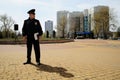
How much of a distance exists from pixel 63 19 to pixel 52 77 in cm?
8129

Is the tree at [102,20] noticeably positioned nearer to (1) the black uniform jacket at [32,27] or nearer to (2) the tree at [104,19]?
(2) the tree at [104,19]

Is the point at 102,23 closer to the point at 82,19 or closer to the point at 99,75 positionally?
the point at 82,19

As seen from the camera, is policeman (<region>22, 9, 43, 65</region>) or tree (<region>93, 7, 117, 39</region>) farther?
tree (<region>93, 7, 117, 39</region>)

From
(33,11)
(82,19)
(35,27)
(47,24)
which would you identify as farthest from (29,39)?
(47,24)

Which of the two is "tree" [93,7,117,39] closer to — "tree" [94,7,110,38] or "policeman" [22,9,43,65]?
"tree" [94,7,110,38]

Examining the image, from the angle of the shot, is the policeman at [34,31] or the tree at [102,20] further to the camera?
the tree at [102,20]

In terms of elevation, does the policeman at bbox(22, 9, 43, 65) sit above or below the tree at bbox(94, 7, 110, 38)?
below

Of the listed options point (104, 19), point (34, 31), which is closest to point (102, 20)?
point (104, 19)

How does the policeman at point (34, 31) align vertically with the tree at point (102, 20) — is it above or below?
below

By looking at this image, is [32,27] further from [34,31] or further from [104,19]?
[104,19]

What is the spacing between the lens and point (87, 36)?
98812 millimetres

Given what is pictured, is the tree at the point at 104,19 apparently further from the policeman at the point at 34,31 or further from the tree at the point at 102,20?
the policeman at the point at 34,31

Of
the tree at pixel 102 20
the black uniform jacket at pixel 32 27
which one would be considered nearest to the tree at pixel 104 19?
the tree at pixel 102 20

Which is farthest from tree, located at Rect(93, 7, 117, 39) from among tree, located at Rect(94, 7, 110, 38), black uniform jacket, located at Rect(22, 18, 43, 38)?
black uniform jacket, located at Rect(22, 18, 43, 38)
